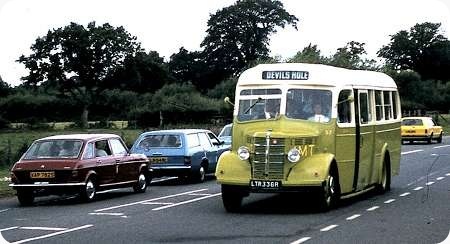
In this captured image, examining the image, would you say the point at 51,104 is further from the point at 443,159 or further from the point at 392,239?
the point at 392,239

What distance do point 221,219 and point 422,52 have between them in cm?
11246

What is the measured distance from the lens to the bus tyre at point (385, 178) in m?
19.7

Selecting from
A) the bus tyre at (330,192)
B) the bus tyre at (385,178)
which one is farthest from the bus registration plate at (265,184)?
the bus tyre at (385,178)

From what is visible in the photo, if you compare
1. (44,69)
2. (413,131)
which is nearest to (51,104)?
(44,69)

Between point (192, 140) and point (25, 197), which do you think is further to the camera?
point (192, 140)

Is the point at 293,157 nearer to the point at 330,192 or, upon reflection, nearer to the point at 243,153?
the point at 243,153

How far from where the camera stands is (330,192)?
15.6 meters

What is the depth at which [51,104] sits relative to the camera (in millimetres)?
93875

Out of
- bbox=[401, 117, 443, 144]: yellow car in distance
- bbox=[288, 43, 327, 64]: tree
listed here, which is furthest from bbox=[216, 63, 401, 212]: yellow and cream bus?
bbox=[288, 43, 327, 64]: tree

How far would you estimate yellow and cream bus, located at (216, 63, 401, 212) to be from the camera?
15.2m

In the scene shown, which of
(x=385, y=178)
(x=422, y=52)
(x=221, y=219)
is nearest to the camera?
(x=221, y=219)

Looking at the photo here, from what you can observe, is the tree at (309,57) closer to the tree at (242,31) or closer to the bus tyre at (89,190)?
the tree at (242,31)

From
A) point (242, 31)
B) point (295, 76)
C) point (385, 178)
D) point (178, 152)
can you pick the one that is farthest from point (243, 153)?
point (242, 31)

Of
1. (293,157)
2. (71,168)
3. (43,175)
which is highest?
(293,157)
